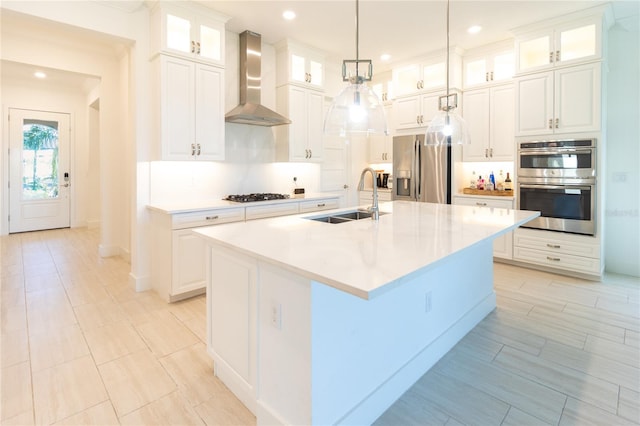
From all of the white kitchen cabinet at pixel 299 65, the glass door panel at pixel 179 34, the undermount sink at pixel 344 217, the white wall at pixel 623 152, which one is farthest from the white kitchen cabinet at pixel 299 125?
the white wall at pixel 623 152

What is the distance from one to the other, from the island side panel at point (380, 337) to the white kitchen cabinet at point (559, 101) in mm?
2446

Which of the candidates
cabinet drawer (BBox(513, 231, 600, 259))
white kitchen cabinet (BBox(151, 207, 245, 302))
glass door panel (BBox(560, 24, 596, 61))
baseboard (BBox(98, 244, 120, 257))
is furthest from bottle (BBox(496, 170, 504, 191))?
baseboard (BBox(98, 244, 120, 257))

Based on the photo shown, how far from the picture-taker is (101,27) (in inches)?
129

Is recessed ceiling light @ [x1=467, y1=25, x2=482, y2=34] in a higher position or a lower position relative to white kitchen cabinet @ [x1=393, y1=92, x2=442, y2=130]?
higher

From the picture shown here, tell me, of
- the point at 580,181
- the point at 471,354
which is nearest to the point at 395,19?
the point at 580,181

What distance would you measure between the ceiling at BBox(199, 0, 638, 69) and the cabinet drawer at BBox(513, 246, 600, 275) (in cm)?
279

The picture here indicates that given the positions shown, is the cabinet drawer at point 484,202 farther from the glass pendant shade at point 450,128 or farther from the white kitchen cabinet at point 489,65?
the glass pendant shade at point 450,128

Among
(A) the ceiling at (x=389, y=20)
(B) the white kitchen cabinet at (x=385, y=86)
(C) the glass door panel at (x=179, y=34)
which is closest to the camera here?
(C) the glass door panel at (x=179, y=34)

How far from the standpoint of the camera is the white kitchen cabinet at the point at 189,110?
3428mm

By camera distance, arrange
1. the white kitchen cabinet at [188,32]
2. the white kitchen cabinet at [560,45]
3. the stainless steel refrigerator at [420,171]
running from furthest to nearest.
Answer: the stainless steel refrigerator at [420,171]
the white kitchen cabinet at [560,45]
the white kitchen cabinet at [188,32]

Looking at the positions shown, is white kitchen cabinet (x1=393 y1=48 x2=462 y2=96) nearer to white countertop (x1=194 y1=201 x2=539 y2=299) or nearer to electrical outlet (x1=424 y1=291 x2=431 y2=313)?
white countertop (x1=194 y1=201 x2=539 y2=299)

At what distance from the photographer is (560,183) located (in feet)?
13.1

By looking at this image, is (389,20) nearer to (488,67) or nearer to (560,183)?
(488,67)

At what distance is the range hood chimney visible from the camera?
4.14 m
